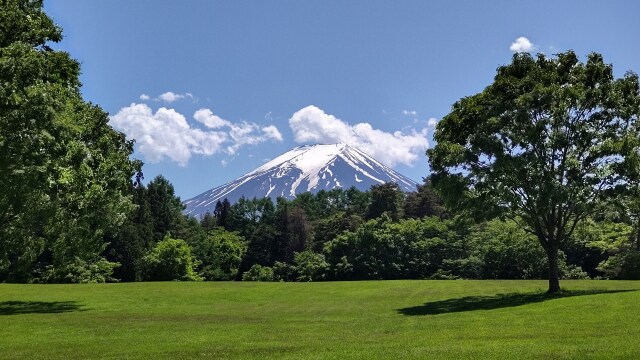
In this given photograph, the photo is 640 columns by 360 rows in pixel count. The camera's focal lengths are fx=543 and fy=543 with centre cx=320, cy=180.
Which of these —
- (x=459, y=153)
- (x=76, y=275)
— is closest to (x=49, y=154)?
(x=459, y=153)

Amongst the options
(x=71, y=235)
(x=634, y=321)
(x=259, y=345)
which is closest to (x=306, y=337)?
(x=259, y=345)

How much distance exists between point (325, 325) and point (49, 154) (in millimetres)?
13070

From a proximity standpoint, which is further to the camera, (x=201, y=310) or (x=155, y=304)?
(x=155, y=304)

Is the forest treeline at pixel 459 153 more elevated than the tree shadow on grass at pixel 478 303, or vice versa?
the forest treeline at pixel 459 153

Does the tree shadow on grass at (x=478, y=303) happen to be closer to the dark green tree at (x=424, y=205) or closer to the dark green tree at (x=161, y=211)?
the dark green tree at (x=424, y=205)

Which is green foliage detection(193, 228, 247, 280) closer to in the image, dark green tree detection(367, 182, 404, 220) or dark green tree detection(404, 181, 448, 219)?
dark green tree detection(367, 182, 404, 220)

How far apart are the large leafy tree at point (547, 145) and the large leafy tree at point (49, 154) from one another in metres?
19.5

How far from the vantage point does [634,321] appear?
1848 cm

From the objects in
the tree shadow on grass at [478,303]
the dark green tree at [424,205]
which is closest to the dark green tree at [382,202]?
the dark green tree at [424,205]

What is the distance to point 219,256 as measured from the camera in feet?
310

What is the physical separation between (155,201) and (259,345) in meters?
92.4

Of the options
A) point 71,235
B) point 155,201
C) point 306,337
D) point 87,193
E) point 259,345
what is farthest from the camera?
point 155,201

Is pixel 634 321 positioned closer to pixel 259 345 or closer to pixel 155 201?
pixel 259 345

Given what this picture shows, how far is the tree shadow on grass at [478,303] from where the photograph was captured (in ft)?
89.4
